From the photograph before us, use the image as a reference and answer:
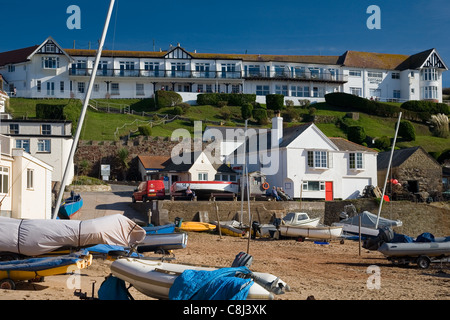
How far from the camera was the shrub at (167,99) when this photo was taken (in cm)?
7831

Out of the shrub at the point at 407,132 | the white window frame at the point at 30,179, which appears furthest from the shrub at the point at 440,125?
the white window frame at the point at 30,179

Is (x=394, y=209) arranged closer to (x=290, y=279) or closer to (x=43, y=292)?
(x=290, y=279)

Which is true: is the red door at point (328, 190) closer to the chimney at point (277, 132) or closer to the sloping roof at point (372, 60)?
the chimney at point (277, 132)

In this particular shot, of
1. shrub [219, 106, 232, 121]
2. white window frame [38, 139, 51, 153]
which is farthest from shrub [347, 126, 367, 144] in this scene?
white window frame [38, 139, 51, 153]

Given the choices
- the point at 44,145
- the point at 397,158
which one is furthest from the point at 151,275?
the point at 397,158

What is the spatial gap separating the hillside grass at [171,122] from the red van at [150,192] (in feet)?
71.5

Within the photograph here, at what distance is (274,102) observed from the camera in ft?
266

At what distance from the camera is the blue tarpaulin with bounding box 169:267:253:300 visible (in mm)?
11984

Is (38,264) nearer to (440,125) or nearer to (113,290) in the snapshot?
(113,290)

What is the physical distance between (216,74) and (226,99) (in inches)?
245

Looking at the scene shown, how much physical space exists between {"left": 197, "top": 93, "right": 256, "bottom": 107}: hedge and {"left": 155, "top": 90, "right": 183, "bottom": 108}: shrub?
10.6 ft
